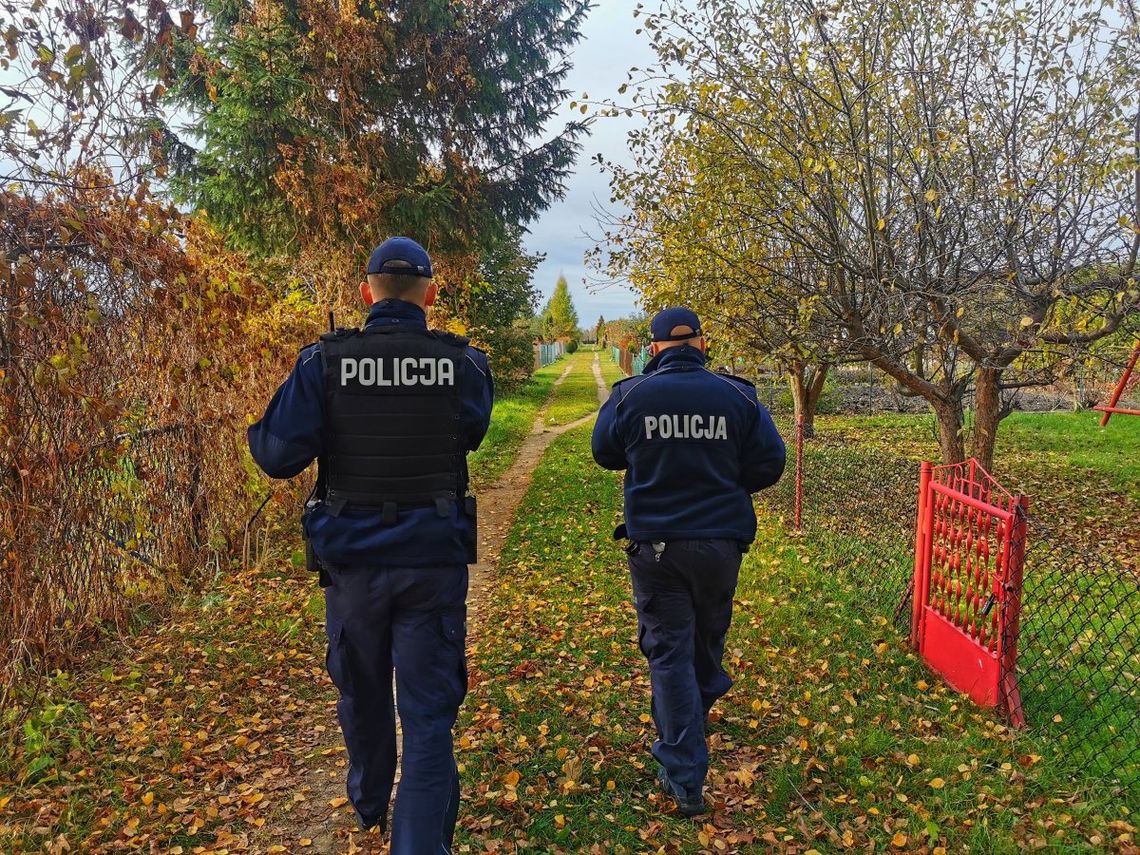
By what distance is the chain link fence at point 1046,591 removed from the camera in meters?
4.07

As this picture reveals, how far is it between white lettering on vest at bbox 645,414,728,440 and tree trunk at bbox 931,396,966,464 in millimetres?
6612

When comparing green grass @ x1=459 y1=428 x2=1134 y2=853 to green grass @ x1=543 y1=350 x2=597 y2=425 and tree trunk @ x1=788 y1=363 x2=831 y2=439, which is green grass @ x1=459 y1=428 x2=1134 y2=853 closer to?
tree trunk @ x1=788 y1=363 x2=831 y2=439

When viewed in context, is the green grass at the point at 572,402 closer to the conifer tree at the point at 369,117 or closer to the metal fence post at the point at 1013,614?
the conifer tree at the point at 369,117

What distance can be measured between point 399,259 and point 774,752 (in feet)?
10.6

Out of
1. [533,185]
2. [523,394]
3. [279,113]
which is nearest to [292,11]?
[279,113]

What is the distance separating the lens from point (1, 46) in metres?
3.40

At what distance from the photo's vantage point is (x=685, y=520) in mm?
3385

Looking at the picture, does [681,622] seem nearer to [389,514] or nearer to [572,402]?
[389,514]

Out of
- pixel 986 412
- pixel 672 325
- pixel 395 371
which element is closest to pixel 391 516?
pixel 395 371

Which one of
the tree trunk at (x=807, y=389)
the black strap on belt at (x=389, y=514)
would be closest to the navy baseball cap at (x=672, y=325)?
the black strap on belt at (x=389, y=514)

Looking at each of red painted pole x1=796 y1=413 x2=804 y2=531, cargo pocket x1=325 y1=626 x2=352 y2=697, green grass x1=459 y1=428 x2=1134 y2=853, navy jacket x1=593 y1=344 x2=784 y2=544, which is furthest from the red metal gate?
cargo pocket x1=325 y1=626 x2=352 y2=697

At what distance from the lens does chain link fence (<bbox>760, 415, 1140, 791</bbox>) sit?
4.07 meters

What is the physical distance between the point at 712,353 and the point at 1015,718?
5.17 metres

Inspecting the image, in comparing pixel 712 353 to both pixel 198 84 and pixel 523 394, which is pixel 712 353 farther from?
pixel 523 394
